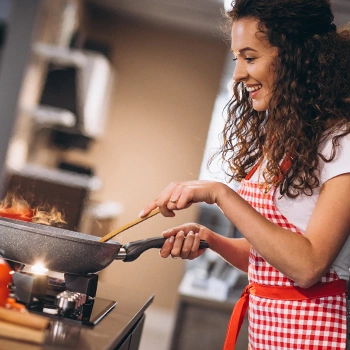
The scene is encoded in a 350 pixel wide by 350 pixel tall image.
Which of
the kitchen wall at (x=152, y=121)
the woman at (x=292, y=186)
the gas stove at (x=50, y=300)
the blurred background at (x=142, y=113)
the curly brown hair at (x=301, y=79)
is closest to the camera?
the gas stove at (x=50, y=300)

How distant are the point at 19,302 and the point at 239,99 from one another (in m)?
0.86

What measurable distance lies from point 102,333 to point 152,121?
541 cm

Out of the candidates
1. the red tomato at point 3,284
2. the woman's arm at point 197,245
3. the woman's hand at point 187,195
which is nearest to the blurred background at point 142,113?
the woman's arm at point 197,245

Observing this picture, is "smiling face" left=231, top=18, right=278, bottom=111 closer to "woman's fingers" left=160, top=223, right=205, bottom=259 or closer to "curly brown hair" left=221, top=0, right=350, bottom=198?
"curly brown hair" left=221, top=0, right=350, bottom=198

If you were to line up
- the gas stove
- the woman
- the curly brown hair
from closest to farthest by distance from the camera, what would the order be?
the gas stove, the woman, the curly brown hair

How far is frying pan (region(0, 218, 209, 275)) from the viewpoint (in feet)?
3.95

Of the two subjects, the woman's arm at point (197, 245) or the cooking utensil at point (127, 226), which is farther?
the woman's arm at point (197, 245)

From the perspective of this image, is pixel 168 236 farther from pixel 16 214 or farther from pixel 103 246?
pixel 16 214

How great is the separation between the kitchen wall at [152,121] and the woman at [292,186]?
15.8 feet

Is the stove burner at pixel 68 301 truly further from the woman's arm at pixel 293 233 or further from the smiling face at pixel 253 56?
the smiling face at pixel 253 56

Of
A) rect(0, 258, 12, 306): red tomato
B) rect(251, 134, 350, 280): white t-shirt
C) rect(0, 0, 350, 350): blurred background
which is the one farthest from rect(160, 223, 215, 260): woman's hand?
rect(0, 0, 350, 350): blurred background

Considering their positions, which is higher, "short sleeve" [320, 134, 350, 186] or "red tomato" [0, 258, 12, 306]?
"short sleeve" [320, 134, 350, 186]

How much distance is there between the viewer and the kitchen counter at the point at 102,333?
35.5 inches

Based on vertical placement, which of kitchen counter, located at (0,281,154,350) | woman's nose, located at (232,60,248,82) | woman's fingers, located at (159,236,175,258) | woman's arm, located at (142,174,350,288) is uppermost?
woman's nose, located at (232,60,248,82)
